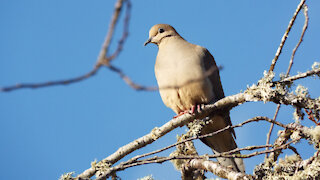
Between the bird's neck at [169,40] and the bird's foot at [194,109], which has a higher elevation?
the bird's neck at [169,40]

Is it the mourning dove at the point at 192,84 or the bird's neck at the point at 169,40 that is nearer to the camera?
the mourning dove at the point at 192,84

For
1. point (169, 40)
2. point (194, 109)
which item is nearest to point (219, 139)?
point (194, 109)

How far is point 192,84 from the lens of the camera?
13.9 feet

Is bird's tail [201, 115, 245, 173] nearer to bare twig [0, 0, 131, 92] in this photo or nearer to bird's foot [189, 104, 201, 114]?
bird's foot [189, 104, 201, 114]

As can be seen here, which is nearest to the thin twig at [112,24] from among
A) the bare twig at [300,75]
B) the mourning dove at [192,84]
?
the bare twig at [300,75]

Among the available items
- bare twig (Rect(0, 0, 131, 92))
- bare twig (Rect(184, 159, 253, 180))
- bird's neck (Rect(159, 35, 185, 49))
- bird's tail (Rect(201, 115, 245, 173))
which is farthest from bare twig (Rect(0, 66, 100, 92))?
bird's neck (Rect(159, 35, 185, 49))

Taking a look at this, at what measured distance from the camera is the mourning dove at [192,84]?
4.21 metres

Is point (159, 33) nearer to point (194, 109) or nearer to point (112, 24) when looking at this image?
point (194, 109)

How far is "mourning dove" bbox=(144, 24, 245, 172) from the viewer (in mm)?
4211

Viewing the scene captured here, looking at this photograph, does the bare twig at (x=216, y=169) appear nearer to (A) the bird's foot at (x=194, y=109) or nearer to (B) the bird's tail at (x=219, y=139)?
(A) the bird's foot at (x=194, y=109)

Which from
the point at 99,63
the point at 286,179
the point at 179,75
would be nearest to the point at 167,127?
the point at 179,75

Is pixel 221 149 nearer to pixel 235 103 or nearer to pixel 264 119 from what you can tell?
pixel 235 103

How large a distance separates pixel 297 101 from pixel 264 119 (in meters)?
0.37

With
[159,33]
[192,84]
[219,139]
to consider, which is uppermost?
[159,33]
